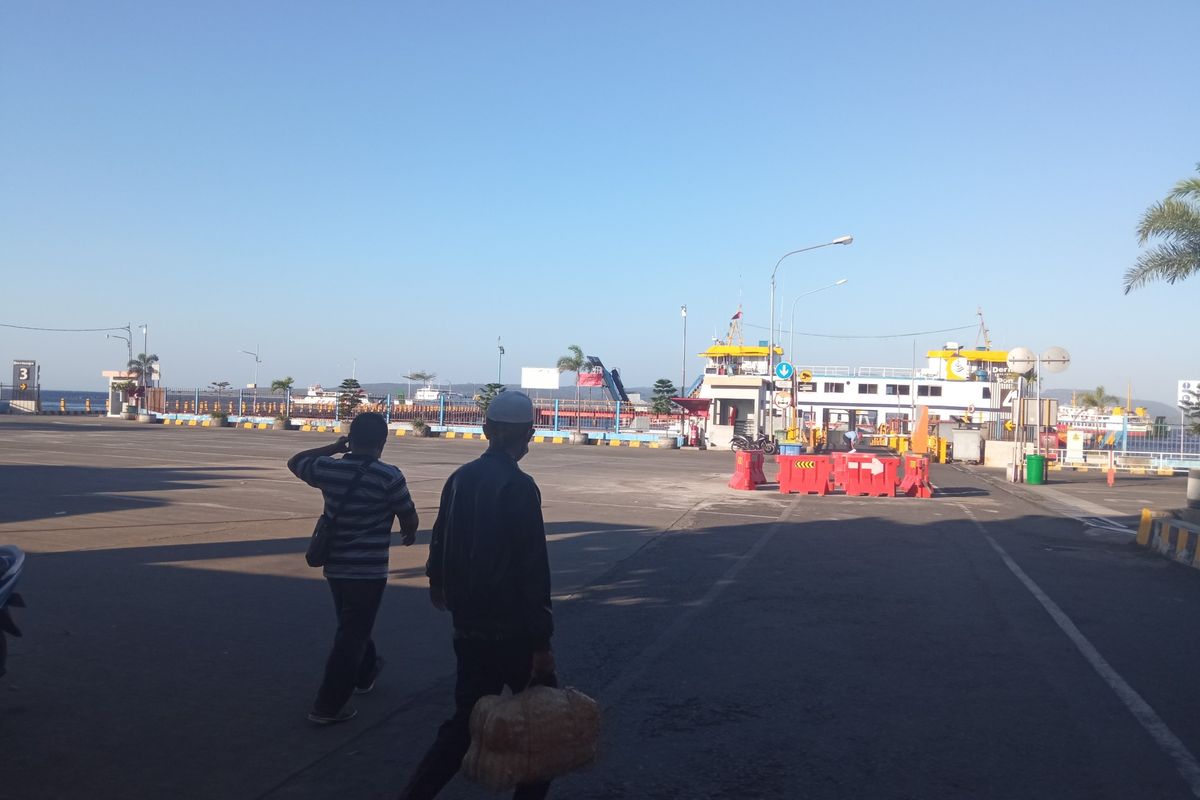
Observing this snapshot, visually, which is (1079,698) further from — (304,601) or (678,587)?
(304,601)

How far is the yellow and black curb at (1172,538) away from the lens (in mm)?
12180

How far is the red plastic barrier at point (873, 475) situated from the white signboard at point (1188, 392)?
36.2 metres

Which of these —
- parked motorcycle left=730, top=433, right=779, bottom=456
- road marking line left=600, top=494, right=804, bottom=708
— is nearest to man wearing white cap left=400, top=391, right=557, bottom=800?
road marking line left=600, top=494, right=804, bottom=708

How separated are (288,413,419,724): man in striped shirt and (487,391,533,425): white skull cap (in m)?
1.34

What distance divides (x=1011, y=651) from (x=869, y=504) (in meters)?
12.3

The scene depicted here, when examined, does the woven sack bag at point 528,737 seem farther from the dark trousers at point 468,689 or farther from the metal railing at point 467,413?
the metal railing at point 467,413

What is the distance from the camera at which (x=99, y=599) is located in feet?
26.5

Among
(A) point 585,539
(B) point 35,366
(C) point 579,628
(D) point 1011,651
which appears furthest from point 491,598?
(B) point 35,366

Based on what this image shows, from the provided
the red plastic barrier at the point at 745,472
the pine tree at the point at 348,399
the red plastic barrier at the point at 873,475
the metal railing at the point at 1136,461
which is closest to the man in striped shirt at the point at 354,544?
the red plastic barrier at the point at 745,472

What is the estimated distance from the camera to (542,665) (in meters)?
3.69

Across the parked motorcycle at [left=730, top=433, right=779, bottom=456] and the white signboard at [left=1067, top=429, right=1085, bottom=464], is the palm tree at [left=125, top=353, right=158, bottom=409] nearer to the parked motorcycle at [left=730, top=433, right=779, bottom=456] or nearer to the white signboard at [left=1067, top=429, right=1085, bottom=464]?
the parked motorcycle at [left=730, top=433, right=779, bottom=456]

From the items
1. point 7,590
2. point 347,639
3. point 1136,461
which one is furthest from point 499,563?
point 1136,461

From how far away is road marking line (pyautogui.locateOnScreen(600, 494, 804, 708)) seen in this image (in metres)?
6.08

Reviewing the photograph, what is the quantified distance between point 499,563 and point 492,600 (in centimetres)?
15
